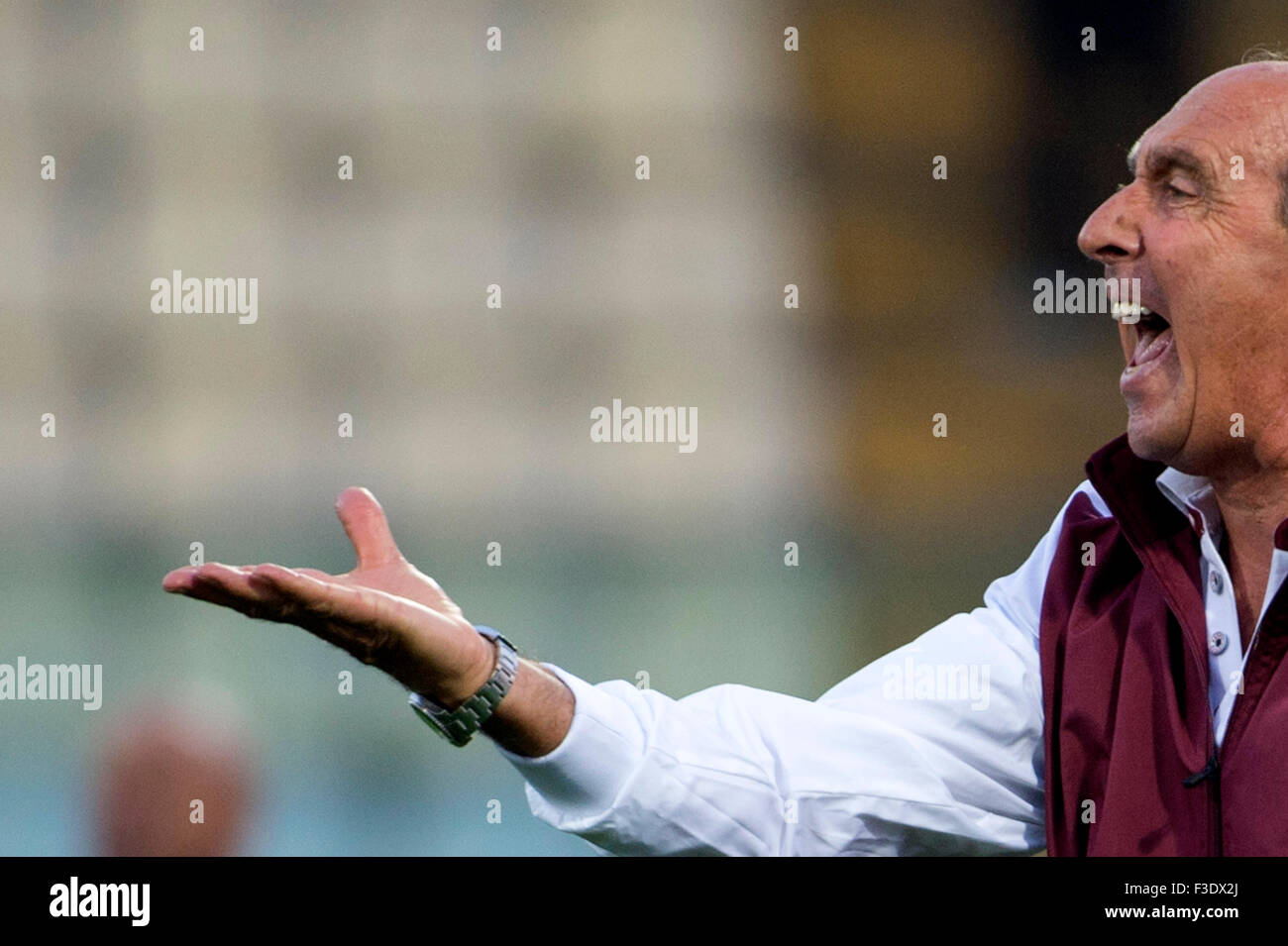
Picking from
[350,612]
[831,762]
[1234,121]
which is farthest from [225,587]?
[1234,121]

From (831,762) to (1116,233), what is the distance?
0.66 meters

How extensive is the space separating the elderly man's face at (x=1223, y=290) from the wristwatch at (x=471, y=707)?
0.71 m

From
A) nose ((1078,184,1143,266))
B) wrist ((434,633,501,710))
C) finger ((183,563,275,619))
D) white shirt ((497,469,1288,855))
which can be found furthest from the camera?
nose ((1078,184,1143,266))

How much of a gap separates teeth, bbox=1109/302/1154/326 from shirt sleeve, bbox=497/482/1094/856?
271 mm

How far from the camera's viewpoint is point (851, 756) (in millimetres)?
1638

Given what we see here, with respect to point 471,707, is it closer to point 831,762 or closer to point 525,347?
point 831,762

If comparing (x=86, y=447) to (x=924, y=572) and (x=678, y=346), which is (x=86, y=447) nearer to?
(x=678, y=346)

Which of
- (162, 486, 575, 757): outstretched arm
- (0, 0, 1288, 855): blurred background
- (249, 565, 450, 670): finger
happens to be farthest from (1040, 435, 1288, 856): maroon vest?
(0, 0, 1288, 855): blurred background

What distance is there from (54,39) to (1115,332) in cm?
552

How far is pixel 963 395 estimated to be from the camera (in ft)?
18.0

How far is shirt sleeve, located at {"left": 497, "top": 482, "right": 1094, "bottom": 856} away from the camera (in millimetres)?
1568

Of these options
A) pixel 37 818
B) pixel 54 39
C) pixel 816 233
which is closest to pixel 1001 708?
pixel 816 233

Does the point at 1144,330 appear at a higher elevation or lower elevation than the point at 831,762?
higher

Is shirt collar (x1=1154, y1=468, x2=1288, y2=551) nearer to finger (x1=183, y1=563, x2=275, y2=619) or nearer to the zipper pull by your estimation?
the zipper pull
